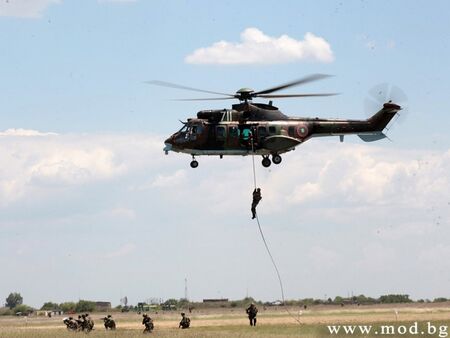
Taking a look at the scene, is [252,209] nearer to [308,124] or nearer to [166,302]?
[308,124]

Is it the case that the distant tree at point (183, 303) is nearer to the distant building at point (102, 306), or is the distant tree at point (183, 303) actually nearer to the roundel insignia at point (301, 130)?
the distant building at point (102, 306)

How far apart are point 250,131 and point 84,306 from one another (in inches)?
3243

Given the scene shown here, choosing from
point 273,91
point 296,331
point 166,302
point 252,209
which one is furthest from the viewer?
point 166,302

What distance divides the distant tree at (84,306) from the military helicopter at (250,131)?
245 ft

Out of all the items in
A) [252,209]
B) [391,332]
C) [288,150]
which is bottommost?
[391,332]

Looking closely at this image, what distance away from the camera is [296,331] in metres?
57.1

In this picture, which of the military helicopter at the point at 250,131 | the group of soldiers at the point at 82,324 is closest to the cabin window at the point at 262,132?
the military helicopter at the point at 250,131

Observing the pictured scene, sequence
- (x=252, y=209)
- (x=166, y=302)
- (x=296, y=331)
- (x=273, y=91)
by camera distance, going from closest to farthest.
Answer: (x=252, y=209) < (x=273, y=91) < (x=296, y=331) < (x=166, y=302)

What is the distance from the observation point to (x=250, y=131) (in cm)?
5222

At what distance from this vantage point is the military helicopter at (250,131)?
2056 inches

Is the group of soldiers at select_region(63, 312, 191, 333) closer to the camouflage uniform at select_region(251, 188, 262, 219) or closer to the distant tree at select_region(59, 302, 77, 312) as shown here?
the camouflage uniform at select_region(251, 188, 262, 219)

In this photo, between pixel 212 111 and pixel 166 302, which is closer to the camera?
pixel 212 111

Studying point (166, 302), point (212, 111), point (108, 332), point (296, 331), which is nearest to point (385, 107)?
point (212, 111)

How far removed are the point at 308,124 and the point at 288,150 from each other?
2.07 m
